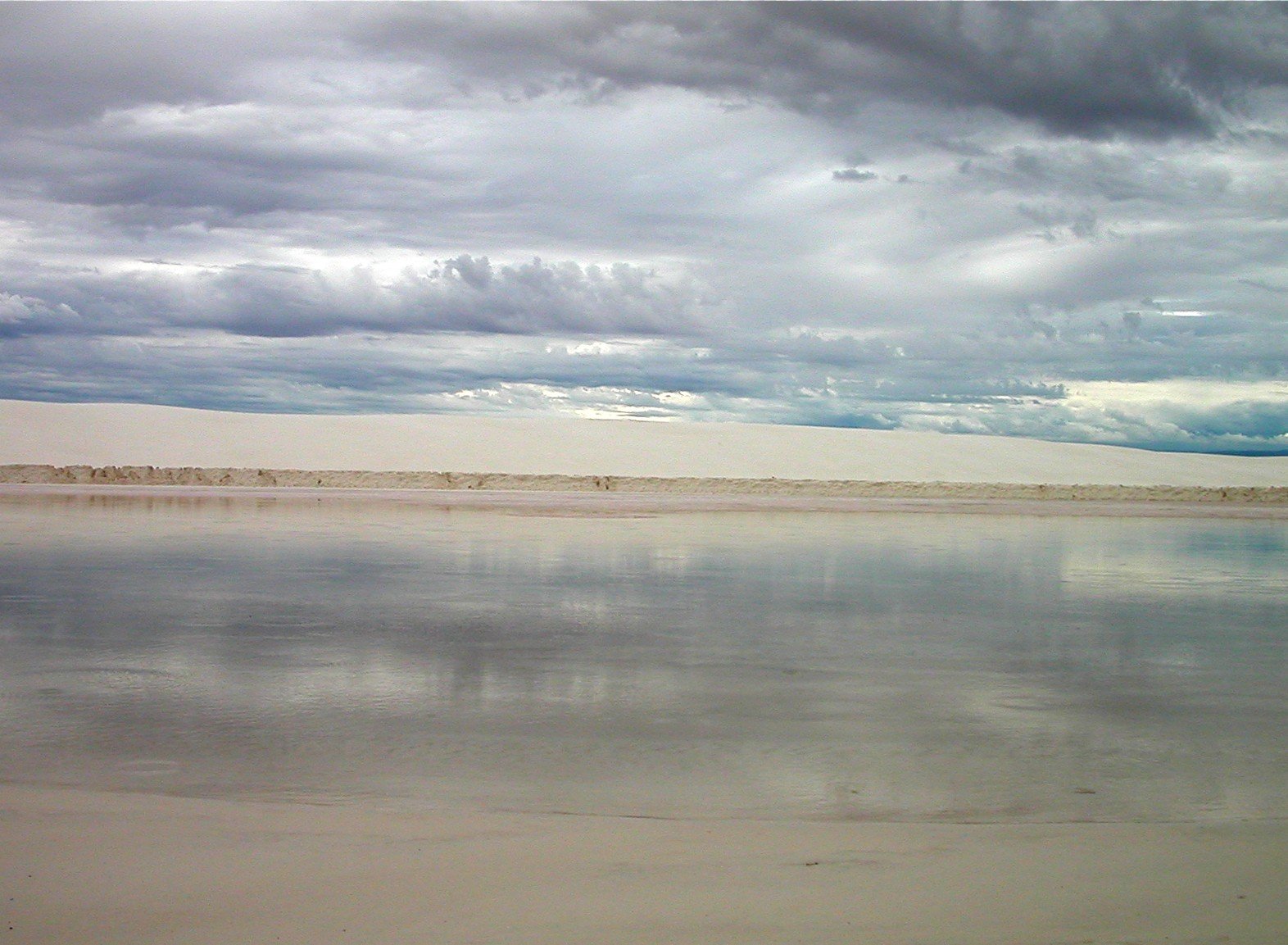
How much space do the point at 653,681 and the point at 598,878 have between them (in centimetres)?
393

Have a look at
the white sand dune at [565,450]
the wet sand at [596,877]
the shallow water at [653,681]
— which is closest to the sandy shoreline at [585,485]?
the white sand dune at [565,450]

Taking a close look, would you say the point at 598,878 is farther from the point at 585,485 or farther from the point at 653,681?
the point at 585,485

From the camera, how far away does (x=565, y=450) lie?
205 feet

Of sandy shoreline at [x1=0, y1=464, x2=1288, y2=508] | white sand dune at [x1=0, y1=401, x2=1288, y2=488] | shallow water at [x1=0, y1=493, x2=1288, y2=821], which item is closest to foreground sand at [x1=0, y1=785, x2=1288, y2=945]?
shallow water at [x1=0, y1=493, x2=1288, y2=821]

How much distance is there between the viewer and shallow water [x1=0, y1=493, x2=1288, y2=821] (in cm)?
582

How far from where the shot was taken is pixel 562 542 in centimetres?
1997

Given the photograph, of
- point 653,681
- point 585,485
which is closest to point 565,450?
point 585,485

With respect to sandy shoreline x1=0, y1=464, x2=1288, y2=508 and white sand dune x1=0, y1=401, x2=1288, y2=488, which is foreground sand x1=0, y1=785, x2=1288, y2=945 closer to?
sandy shoreline x1=0, y1=464, x2=1288, y2=508

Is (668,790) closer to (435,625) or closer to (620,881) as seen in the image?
(620,881)

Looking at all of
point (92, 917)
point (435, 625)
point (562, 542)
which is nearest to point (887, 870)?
point (92, 917)

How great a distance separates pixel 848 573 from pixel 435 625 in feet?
22.2

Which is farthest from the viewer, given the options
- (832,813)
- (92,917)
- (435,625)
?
(435,625)

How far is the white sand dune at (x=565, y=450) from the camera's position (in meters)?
53.8

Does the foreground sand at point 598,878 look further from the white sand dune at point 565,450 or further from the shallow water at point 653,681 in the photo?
the white sand dune at point 565,450
